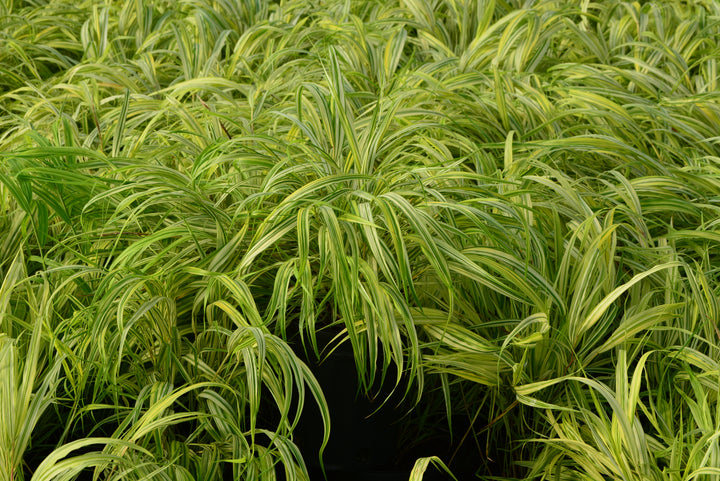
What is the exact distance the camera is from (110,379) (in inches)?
52.0

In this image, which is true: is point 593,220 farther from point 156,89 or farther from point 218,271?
point 156,89

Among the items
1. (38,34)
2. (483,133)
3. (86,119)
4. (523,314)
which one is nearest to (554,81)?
(483,133)

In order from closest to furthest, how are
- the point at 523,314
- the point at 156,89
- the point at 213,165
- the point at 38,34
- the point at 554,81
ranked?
the point at 523,314 < the point at 213,165 < the point at 554,81 < the point at 156,89 < the point at 38,34

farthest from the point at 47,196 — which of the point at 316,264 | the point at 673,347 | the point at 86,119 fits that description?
the point at 673,347

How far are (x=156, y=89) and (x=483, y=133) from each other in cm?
108

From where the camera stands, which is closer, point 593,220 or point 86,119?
point 593,220

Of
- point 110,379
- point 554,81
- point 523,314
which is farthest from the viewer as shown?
point 554,81

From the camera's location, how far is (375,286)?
132 cm

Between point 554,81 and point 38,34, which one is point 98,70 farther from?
point 554,81

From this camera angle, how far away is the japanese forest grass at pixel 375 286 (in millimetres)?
1293

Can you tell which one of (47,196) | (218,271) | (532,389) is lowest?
(532,389)

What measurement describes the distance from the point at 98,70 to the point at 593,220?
165 centimetres

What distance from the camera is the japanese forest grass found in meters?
1.29

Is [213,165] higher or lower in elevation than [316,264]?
higher
